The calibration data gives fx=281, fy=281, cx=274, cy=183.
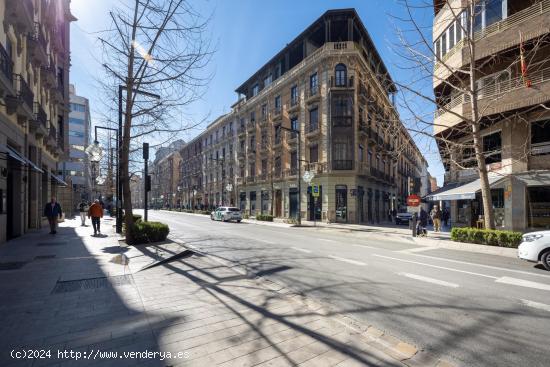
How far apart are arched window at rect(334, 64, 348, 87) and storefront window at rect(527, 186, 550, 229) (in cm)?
1752

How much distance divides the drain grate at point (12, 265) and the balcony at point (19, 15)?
9.20m

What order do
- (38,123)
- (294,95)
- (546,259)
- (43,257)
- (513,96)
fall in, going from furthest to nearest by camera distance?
1. (294,95)
2. (513,96)
3. (38,123)
4. (43,257)
5. (546,259)

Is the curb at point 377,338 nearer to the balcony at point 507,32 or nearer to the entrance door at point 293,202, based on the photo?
the balcony at point 507,32

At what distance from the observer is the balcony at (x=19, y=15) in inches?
398

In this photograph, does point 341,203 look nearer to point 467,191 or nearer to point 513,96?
point 467,191

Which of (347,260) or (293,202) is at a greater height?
(293,202)

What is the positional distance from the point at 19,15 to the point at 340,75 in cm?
2362

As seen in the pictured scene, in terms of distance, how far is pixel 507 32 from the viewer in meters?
14.0

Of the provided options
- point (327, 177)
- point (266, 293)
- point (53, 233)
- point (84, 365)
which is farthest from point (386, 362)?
point (327, 177)

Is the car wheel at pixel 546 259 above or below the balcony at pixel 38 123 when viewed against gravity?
below

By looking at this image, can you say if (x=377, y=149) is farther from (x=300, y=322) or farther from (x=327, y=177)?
(x=300, y=322)

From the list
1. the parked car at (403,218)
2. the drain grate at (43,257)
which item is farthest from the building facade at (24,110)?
the parked car at (403,218)

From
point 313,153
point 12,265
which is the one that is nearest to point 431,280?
point 12,265

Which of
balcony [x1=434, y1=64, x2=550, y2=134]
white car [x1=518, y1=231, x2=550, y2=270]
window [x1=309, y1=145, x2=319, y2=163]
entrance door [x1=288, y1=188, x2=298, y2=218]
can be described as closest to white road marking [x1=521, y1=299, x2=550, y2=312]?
white car [x1=518, y1=231, x2=550, y2=270]
